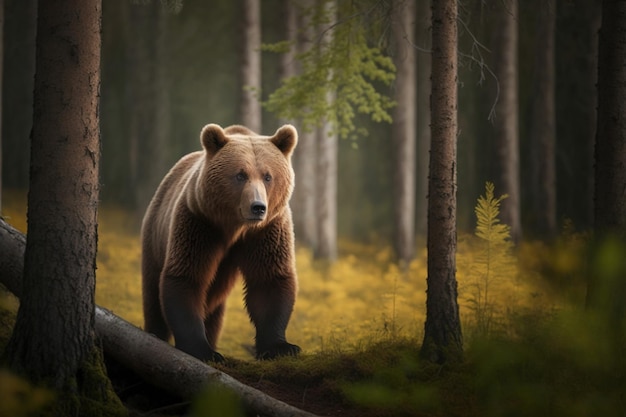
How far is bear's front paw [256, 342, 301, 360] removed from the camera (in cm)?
636

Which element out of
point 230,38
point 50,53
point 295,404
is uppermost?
point 230,38

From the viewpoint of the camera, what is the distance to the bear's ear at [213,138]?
21.1 ft

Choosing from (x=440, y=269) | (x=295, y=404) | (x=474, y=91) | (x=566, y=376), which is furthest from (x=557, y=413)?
(x=474, y=91)

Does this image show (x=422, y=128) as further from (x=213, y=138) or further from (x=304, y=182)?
(x=213, y=138)

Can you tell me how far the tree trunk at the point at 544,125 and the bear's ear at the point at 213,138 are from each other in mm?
9429

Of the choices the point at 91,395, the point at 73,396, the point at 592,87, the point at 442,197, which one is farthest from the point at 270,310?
the point at 592,87

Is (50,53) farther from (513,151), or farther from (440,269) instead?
(513,151)

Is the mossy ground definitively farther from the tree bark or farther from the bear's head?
the tree bark

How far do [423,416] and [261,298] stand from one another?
95.4 inches

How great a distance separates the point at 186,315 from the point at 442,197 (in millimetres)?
2613

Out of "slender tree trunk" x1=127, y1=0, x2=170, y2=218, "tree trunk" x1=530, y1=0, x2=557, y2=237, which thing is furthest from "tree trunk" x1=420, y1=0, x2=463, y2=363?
"slender tree trunk" x1=127, y1=0, x2=170, y2=218

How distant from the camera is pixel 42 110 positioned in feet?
14.9

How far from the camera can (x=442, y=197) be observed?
566 centimetres

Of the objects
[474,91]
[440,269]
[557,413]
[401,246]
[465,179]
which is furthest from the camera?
[465,179]
